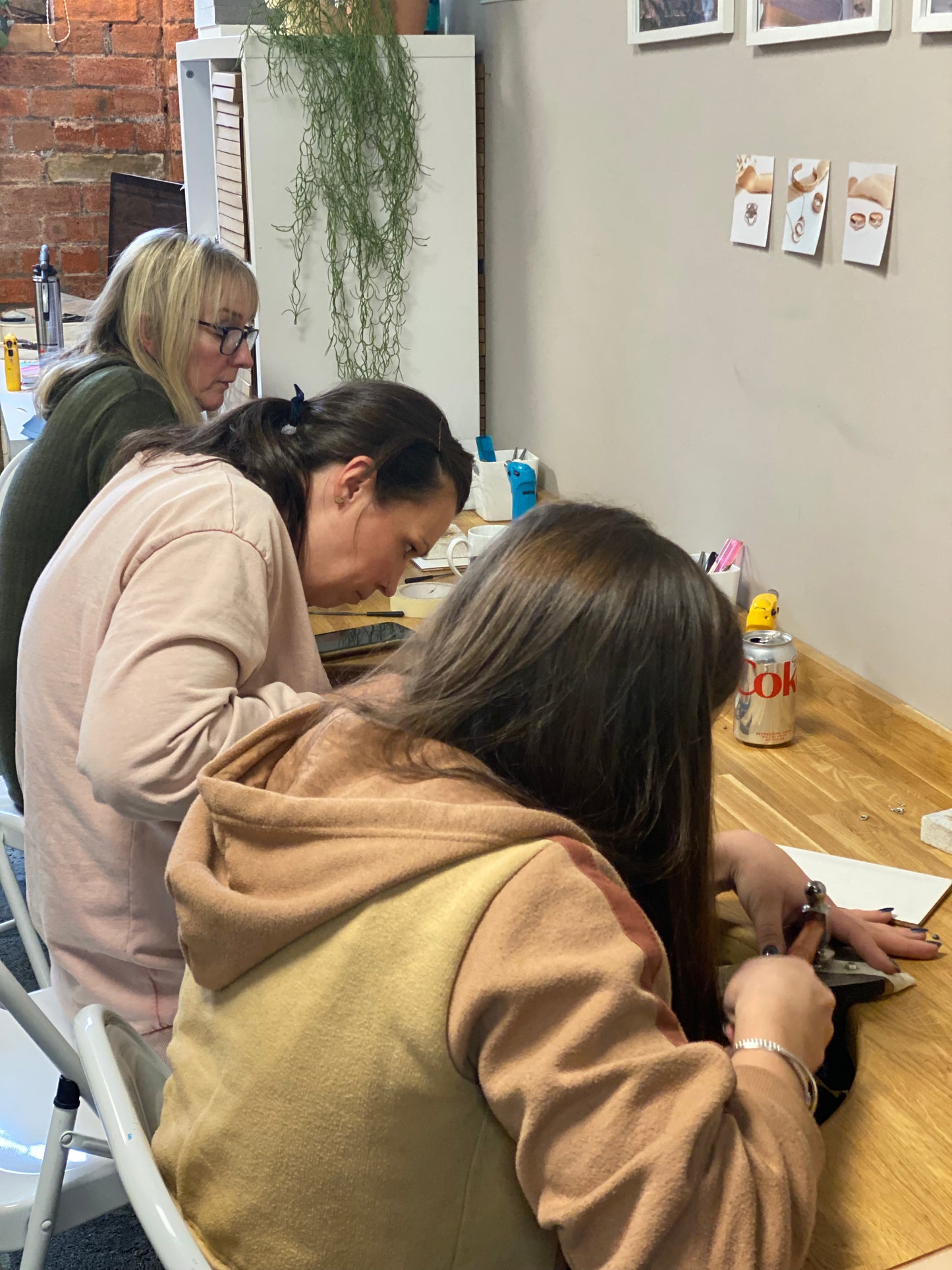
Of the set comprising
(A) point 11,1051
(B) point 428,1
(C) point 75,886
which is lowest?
(A) point 11,1051

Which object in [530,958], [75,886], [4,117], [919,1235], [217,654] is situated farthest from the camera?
[4,117]

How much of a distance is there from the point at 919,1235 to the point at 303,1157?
0.42 metres

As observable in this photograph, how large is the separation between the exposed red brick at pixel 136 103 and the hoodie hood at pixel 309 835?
4183 millimetres

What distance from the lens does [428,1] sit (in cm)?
283

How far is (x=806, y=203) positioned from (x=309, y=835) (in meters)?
1.35

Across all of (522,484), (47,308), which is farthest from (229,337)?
(47,308)

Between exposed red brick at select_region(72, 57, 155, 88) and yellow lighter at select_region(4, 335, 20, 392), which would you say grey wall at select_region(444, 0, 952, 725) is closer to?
yellow lighter at select_region(4, 335, 20, 392)

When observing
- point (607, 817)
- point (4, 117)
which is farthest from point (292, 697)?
point (4, 117)

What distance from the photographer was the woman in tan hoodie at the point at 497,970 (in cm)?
71

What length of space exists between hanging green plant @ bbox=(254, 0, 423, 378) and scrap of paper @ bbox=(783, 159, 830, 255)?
1210mm

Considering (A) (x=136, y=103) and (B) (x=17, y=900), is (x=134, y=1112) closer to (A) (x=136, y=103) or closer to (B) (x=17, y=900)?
(B) (x=17, y=900)

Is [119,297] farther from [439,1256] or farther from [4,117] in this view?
[4,117]

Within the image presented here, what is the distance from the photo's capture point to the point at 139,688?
113 cm

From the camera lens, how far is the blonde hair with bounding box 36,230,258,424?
214 cm
